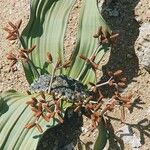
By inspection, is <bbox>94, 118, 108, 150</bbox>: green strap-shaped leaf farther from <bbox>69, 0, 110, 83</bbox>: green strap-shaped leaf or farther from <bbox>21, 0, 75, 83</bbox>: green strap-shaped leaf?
<bbox>21, 0, 75, 83</bbox>: green strap-shaped leaf

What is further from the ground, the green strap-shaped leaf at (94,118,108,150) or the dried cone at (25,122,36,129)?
the dried cone at (25,122,36,129)

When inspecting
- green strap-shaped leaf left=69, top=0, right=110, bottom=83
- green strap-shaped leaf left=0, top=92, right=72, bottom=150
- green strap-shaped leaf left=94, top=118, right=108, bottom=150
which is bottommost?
green strap-shaped leaf left=94, top=118, right=108, bottom=150

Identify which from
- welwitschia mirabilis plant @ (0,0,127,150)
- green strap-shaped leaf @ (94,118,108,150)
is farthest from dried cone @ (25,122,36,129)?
green strap-shaped leaf @ (94,118,108,150)

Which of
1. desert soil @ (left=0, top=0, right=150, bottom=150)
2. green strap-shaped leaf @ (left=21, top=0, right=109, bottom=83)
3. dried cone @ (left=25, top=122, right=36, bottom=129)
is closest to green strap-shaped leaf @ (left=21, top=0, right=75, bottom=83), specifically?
green strap-shaped leaf @ (left=21, top=0, right=109, bottom=83)

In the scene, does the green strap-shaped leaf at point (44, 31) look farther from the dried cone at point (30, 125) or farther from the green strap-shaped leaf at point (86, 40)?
the dried cone at point (30, 125)

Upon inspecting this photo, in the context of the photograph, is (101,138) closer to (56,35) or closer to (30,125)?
(30,125)

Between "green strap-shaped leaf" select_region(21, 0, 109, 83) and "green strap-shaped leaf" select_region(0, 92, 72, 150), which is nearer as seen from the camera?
"green strap-shaped leaf" select_region(0, 92, 72, 150)
